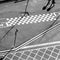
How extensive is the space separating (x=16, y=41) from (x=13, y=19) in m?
3.97

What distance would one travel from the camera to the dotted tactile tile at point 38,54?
17.3 meters

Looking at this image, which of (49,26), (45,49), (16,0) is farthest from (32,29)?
(16,0)

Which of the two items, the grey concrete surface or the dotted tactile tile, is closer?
the dotted tactile tile

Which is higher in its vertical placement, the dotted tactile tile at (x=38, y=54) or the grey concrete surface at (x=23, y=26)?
the grey concrete surface at (x=23, y=26)

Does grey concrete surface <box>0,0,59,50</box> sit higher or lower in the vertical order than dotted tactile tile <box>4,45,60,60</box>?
higher

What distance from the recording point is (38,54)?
58.0ft

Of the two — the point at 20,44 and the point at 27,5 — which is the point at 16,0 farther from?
the point at 20,44

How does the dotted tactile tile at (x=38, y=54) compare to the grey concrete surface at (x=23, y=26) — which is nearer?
the dotted tactile tile at (x=38, y=54)

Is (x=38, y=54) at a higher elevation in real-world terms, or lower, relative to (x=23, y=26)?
lower

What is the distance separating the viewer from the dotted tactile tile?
17.3 meters

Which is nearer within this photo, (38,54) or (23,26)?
(38,54)

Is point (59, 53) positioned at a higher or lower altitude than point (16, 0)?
lower

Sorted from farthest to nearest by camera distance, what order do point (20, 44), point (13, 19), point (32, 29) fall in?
point (13, 19), point (32, 29), point (20, 44)

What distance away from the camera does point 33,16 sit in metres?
22.5
